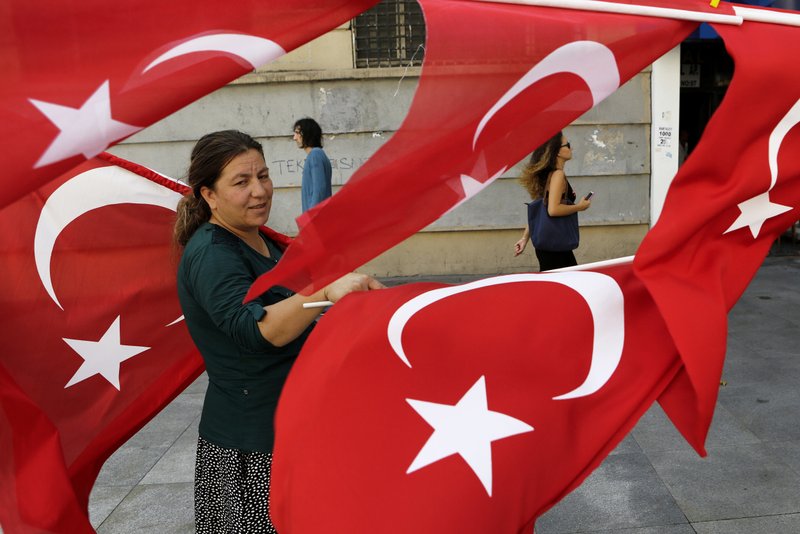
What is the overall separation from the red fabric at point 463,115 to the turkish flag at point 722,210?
Result: 240 mm

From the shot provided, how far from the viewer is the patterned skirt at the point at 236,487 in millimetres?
2721

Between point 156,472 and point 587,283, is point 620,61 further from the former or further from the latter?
point 156,472

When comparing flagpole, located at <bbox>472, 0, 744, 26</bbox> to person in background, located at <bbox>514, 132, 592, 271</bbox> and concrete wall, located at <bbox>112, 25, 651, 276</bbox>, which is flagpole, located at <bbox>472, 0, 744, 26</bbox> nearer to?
person in background, located at <bbox>514, 132, 592, 271</bbox>

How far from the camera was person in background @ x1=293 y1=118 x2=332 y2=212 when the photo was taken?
7527 millimetres

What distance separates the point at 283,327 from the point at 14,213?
50.7 inches

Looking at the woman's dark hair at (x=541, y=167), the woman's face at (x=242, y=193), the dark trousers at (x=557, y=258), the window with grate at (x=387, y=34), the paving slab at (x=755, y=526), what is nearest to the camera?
the woman's face at (x=242, y=193)

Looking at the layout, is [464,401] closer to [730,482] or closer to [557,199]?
[730,482]

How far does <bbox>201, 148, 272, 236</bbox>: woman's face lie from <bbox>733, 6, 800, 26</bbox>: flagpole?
1445mm

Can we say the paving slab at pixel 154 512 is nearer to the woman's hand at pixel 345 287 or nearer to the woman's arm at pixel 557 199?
the woman's hand at pixel 345 287

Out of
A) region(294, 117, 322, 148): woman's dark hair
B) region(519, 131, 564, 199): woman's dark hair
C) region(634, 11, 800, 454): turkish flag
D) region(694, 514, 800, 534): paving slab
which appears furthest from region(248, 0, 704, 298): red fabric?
region(294, 117, 322, 148): woman's dark hair

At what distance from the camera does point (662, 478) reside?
4.45 metres

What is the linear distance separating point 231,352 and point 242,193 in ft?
1.59

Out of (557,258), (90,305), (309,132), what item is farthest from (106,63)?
(309,132)

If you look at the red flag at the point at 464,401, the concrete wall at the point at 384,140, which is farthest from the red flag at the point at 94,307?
the concrete wall at the point at 384,140
